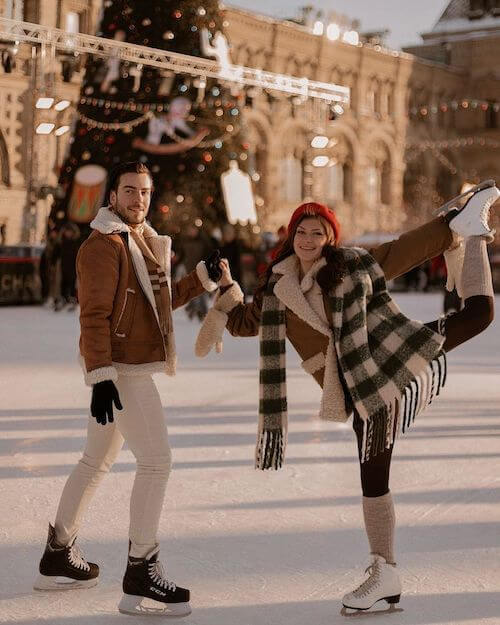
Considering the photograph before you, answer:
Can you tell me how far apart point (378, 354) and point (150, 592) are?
919 mm

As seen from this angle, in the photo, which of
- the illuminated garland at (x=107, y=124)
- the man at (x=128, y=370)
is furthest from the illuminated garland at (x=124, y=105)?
the man at (x=128, y=370)

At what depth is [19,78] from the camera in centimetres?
2872

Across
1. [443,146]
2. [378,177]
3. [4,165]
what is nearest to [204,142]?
[4,165]

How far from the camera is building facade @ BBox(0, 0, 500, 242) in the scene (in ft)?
95.7

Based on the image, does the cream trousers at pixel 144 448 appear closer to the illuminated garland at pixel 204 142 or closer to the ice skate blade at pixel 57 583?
the ice skate blade at pixel 57 583

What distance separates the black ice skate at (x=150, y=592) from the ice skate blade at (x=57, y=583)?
0.23m

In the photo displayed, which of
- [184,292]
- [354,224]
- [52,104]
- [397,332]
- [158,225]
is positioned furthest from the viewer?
[354,224]

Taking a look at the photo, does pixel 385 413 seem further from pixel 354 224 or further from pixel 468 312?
pixel 354 224

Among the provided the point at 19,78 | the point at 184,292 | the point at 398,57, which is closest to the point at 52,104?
the point at 19,78

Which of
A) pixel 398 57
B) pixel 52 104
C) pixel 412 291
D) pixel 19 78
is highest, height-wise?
pixel 398 57

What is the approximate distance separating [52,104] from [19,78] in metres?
11.5

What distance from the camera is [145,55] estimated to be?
18.9 m

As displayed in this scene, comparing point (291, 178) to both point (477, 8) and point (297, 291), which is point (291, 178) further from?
point (297, 291)

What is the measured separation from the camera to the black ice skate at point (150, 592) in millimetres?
3242
